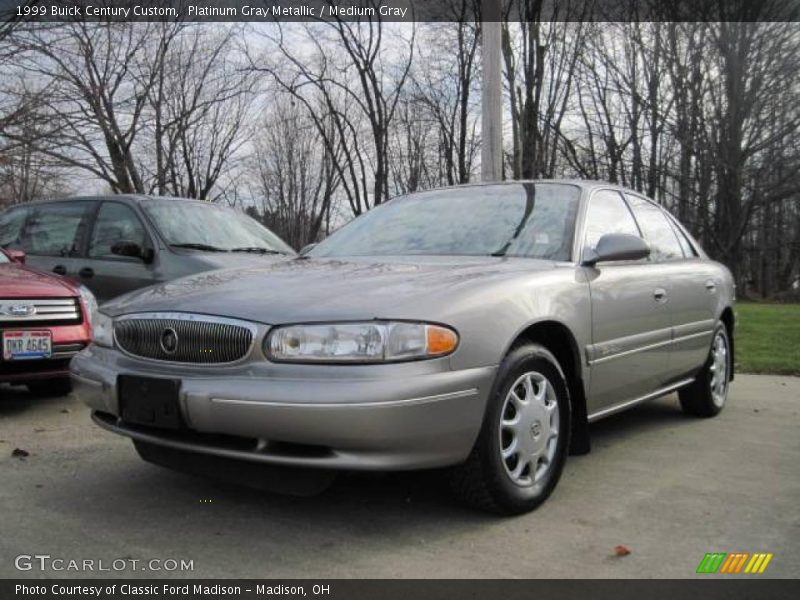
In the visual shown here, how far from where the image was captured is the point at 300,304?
2.79 meters

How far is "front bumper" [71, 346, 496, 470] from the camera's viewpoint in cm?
Result: 253

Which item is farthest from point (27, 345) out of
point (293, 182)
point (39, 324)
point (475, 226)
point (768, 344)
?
point (293, 182)

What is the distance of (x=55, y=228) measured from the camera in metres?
7.23

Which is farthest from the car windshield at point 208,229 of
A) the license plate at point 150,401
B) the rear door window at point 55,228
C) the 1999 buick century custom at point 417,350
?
the license plate at point 150,401

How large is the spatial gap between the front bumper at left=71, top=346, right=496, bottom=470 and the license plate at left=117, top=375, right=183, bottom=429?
46 mm

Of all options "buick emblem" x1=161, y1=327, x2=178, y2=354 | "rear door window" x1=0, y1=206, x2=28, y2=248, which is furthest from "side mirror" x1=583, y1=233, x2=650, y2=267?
"rear door window" x1=0, y1=206, x2=28, y2=248

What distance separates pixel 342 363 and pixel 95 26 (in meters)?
17.5

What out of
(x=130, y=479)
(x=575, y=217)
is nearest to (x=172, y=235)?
(x=130, y=479)

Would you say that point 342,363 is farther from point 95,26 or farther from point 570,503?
point 95,26

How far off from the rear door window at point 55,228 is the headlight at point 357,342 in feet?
16.3

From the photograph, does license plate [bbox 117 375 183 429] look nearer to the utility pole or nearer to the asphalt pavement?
the asphalt pavement

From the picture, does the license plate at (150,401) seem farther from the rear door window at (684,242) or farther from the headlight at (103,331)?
the rear door window at (684,242)

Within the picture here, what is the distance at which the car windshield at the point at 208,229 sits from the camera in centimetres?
652

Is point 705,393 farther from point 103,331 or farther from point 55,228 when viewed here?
point 55,228
